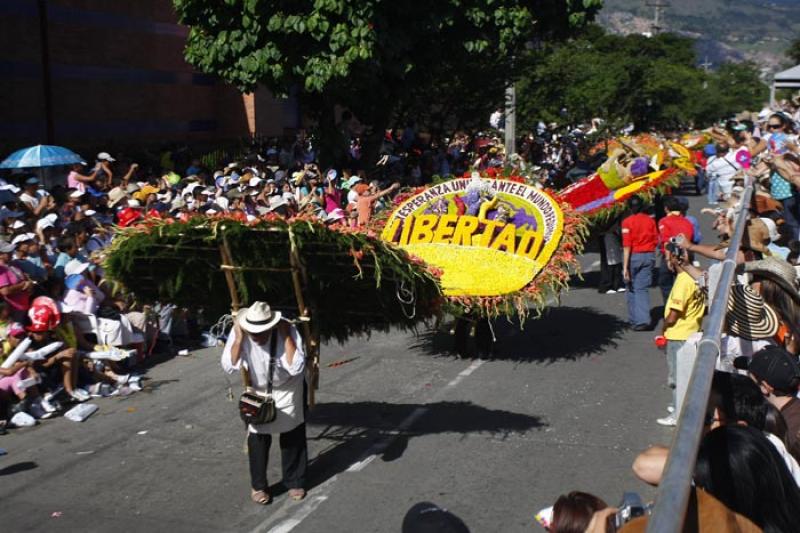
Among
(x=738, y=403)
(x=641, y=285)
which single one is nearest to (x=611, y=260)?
(x=641, y=285)

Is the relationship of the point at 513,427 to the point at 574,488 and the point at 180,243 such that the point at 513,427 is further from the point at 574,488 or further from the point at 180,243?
the point at 180,243

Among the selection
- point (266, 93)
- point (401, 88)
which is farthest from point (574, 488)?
point (266, 93)

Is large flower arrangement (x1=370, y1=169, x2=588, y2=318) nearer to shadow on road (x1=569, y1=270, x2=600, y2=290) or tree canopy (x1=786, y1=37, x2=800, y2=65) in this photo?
shadow on road (x1=569, y1=270, x2=600, y2=290)

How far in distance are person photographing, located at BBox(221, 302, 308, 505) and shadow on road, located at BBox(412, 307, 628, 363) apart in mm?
4613

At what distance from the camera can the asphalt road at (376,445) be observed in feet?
24.2

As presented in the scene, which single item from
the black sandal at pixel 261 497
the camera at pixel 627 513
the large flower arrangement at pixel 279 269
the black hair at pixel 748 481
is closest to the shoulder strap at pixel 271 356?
the large flower arrangement at pixel 279 269

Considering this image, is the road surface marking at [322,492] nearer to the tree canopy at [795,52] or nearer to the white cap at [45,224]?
the white cap at [45,224]

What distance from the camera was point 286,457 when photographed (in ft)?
25.0

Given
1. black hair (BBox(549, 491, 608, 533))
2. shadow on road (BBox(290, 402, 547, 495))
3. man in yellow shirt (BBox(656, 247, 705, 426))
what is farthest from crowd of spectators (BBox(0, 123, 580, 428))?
black hair (BBox(549, 491, 608, 533))

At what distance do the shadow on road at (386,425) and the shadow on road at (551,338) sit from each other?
7.32 feet

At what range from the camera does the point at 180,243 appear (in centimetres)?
770

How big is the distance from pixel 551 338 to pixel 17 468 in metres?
6.87

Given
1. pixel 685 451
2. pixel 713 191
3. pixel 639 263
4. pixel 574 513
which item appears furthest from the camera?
pixel 713 191

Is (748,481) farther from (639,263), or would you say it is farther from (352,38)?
(352,38)
